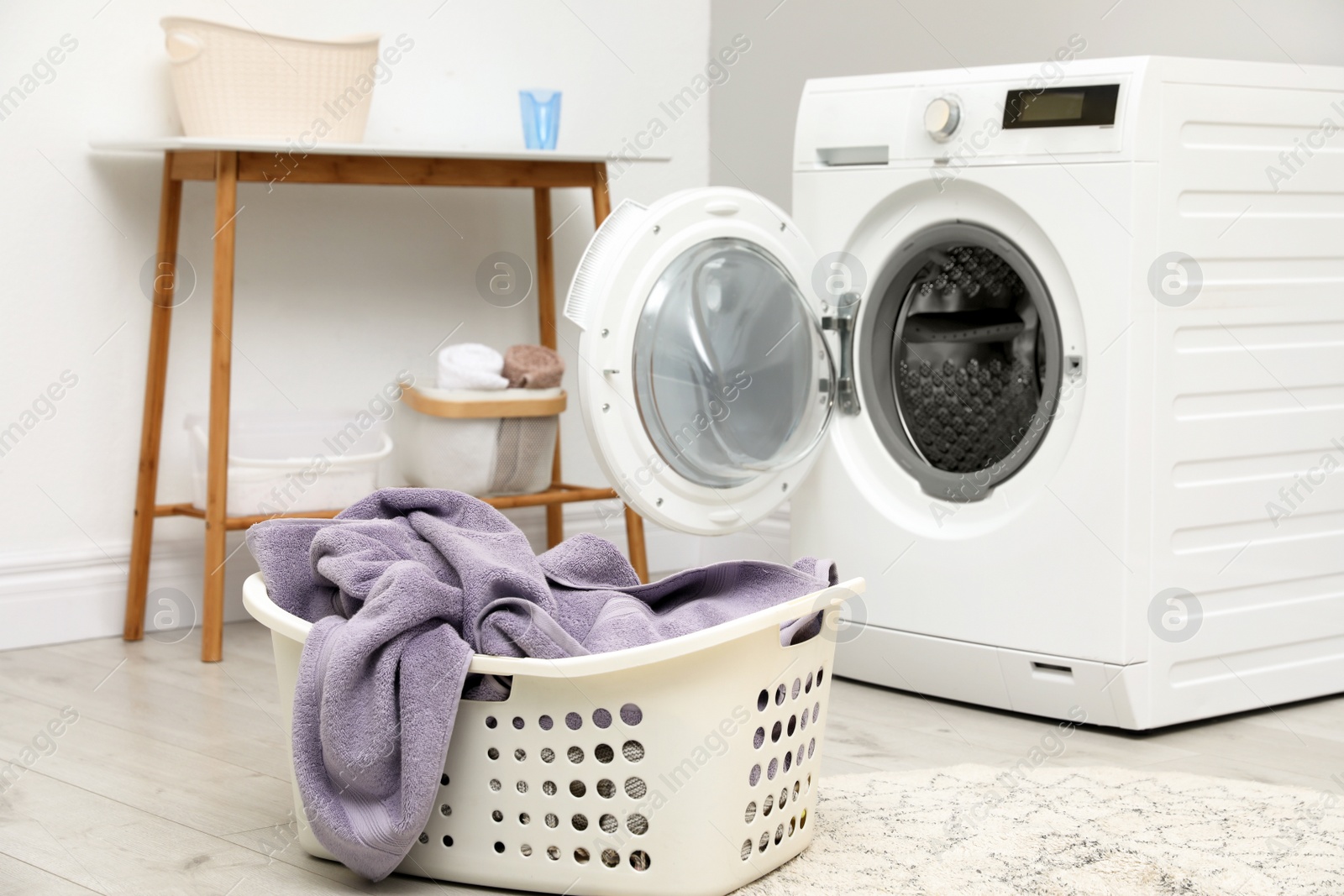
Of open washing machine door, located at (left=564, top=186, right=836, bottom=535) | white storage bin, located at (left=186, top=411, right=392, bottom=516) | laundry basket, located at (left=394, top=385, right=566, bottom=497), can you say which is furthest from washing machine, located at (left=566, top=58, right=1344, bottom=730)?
white storage bin, located at (left=186, top=411, right=392, bottom=516)

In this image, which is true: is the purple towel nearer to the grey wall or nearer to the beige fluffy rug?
the beige fluffy rug

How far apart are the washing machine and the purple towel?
461 millimetres

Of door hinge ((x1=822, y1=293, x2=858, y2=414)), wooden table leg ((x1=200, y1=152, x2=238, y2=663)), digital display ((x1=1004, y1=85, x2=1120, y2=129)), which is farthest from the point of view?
wooden table leg ((x1=200, y1=152, x2=238, y2=663))

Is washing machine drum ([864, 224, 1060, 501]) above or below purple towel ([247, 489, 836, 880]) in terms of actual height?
above

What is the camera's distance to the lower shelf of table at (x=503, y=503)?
6.97ft

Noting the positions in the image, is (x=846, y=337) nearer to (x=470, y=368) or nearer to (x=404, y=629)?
(x=470, y=368)

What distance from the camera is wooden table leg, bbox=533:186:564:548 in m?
2.61

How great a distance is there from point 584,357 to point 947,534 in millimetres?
548

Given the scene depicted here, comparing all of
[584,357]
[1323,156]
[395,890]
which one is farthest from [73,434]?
[1323,156]

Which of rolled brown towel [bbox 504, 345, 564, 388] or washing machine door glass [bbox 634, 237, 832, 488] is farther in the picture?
rolled brown towel [bbox 504, 345, 564, 388]

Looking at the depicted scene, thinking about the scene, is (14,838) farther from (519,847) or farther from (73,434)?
(73,434)

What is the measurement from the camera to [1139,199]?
1651 mm

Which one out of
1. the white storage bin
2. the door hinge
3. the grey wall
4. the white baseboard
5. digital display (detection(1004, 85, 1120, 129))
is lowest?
the white baseboard

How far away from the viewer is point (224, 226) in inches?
80.7
